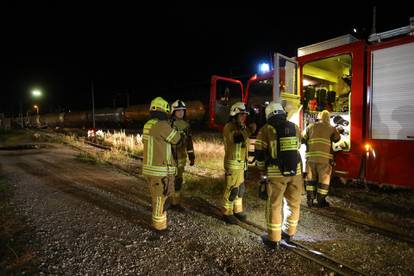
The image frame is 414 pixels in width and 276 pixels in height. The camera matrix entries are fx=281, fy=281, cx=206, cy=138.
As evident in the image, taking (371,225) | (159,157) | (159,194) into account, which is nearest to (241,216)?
(159,194)

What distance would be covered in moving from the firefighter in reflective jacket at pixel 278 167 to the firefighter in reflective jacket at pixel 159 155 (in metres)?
1.17

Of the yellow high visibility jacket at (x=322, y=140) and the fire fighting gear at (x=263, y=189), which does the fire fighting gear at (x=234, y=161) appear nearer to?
the fire fighting gear at (x=263, y=189)

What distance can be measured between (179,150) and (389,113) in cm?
351

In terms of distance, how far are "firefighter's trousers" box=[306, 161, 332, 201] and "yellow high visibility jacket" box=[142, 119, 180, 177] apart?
8.80 ft

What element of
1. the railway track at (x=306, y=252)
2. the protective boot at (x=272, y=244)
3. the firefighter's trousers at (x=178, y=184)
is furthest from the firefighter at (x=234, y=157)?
the firefighter's trousers at (x=178, y=184)

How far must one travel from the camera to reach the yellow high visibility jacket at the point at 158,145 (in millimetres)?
3666

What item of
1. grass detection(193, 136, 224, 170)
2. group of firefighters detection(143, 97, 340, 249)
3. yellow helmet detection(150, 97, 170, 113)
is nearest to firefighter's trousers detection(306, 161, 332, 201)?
group of firefighters detection(143, 97, 340, 249)

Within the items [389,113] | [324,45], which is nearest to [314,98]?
[324,45]

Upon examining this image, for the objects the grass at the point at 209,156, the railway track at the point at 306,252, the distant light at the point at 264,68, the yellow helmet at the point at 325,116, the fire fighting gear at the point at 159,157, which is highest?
the distant light at the point at 264,68

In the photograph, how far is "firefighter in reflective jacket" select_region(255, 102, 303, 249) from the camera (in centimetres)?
337

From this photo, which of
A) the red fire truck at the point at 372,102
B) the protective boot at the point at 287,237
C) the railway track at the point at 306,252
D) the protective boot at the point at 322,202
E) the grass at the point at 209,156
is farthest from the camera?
the grass at the point at 209,156

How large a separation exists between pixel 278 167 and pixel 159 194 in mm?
1576

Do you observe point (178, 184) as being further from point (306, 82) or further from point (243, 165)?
point (306, 82)

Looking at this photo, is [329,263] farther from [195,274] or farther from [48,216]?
[48,216]
